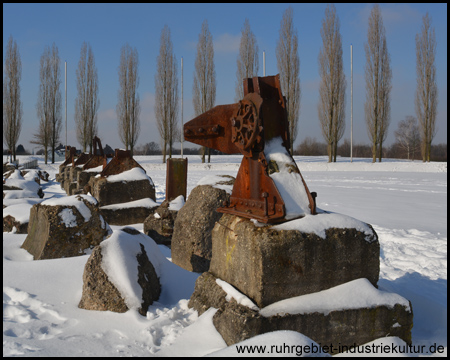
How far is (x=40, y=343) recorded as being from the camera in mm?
2107

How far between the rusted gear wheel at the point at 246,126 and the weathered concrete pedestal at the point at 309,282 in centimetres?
53

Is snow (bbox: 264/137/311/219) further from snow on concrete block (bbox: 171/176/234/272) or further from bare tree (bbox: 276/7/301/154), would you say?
bare tree (bbox: 276/7/301/154)

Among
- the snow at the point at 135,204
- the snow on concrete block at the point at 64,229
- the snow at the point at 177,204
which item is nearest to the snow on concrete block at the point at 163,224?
the snow at the point at 177,204

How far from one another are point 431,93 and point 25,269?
26.2m

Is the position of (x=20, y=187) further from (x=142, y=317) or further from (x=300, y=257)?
(x=300, y=257)

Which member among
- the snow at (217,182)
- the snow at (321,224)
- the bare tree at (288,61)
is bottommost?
the snow at (321,224)

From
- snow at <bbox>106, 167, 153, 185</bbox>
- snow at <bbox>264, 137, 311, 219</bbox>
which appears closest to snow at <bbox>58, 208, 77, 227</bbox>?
snow at <bbox>264, 137, 311, 219</bbox>

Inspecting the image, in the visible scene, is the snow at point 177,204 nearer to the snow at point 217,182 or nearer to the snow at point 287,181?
the snow at point 217,182

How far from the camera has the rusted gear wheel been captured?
96.0 inches

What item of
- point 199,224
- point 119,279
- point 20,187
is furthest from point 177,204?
point 20,187

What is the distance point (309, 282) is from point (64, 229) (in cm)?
264

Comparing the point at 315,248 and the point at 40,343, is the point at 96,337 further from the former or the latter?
Answer: the point at 315,248

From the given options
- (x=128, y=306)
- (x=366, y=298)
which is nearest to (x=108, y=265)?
(x=128, y=306)

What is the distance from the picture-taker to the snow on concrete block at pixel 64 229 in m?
3.77
